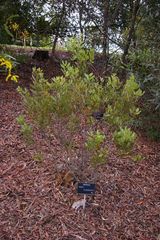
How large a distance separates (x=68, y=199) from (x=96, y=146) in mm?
684

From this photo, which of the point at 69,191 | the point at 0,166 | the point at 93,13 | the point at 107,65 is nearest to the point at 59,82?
the point at 69,191

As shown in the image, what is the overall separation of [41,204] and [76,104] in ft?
2.89

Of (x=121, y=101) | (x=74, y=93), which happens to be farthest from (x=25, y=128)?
(x=121, y=101)

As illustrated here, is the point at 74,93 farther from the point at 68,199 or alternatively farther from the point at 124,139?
the point at 68,199

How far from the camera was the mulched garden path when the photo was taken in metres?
2.82

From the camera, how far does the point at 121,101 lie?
2.70 metres

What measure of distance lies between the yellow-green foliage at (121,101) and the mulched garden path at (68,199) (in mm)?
649

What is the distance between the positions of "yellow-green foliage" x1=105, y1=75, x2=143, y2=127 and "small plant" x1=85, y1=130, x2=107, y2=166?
6.0 inches

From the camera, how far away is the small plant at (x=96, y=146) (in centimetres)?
254

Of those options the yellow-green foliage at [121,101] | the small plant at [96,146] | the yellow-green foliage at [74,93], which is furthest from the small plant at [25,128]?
the yellow-green foliage at [121,101]

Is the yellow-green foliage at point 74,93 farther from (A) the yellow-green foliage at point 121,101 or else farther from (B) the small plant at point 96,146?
(B) the small plant at point 96,146

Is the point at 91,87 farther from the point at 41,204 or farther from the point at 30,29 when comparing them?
the point at 30,29

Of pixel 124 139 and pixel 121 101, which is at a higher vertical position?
pixel 121 101

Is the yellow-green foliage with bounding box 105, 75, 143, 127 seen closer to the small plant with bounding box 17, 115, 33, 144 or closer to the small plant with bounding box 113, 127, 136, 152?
the small plant with bounding box 113, 127, 136, 152
